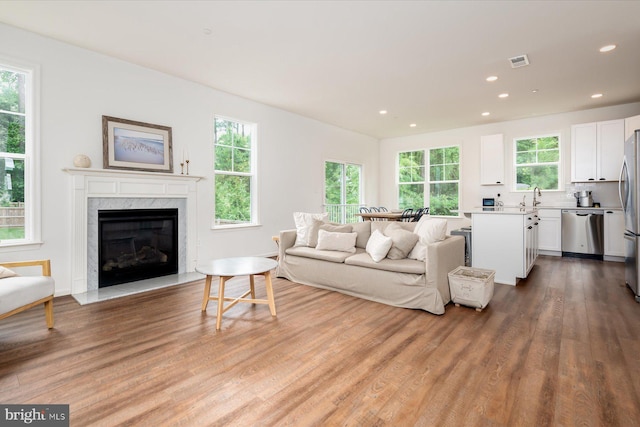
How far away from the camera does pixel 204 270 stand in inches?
116

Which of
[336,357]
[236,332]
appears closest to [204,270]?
[236,332]

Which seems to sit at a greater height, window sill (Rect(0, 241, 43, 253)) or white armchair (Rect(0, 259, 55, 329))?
window sill (Rect(0, 241, 43, 253))

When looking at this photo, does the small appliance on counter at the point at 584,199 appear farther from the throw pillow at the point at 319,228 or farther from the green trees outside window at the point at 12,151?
the green trees outside window at the point at 12,151

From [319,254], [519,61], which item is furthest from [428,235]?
[519,61]

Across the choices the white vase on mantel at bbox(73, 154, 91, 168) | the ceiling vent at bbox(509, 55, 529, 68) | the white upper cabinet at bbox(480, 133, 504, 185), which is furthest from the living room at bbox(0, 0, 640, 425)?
the ceiling vent at bbox(509, 55, 529, 68)

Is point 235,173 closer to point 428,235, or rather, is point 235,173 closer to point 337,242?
point 337,242

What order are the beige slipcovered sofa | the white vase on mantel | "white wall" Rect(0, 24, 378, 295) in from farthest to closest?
the white vase on mantel, "white wall" Rect(0, 24, 378, 295), the beige slipcovered sofa

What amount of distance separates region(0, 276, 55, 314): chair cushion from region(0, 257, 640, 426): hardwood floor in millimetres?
332

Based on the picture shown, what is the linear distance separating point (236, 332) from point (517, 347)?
2219 millimetres

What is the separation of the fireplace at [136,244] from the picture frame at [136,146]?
2.04 feet

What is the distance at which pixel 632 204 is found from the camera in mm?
3486

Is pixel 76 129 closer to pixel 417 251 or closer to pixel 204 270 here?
pixel 204 270

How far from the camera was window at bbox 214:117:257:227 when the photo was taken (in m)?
5.29

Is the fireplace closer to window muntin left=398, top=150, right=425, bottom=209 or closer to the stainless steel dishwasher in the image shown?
window muntin left=398, top=150, right=425, bottom=209
